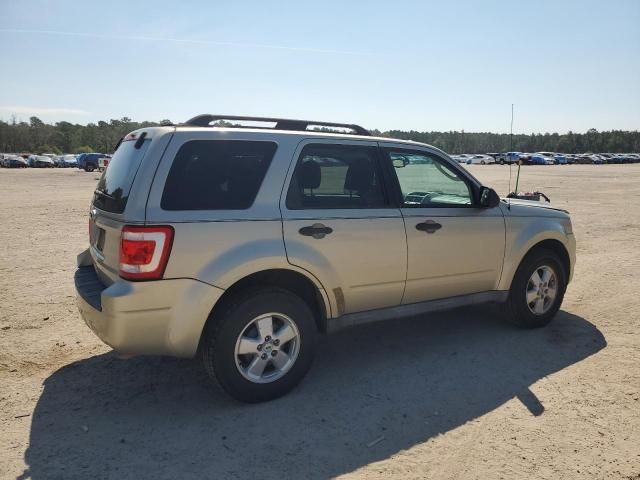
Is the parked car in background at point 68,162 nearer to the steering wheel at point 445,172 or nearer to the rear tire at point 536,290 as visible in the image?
the steering wheel at point 445,172

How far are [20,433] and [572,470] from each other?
3.31m

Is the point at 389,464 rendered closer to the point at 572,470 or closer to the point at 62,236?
the point at 572,470

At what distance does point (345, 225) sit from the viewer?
362cm

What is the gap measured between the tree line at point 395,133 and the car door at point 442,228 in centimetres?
8257

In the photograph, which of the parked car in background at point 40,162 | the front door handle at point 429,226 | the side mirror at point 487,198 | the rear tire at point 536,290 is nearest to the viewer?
the front door handle at point 429,226

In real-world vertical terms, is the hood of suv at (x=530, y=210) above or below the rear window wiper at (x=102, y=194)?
below

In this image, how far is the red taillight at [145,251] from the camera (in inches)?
117

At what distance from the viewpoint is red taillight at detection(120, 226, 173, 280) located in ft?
9.71

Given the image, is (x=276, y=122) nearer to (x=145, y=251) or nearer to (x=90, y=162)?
(x=145, y=251)

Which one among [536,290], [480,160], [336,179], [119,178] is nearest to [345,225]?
[336,179]

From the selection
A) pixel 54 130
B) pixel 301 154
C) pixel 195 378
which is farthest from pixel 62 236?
pixel 54 130

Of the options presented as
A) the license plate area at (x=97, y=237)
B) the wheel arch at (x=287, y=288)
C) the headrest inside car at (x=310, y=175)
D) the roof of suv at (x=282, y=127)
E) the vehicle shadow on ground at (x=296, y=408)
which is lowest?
the vehicle shadow on ground at (x=296, y=408)

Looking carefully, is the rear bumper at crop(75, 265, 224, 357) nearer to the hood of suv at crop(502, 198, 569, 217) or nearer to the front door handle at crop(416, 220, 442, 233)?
the front door handle at crop(416, 220, 442, 233)

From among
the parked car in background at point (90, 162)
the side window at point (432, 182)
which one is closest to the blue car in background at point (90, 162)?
the parked car in background at point (90, 162)
